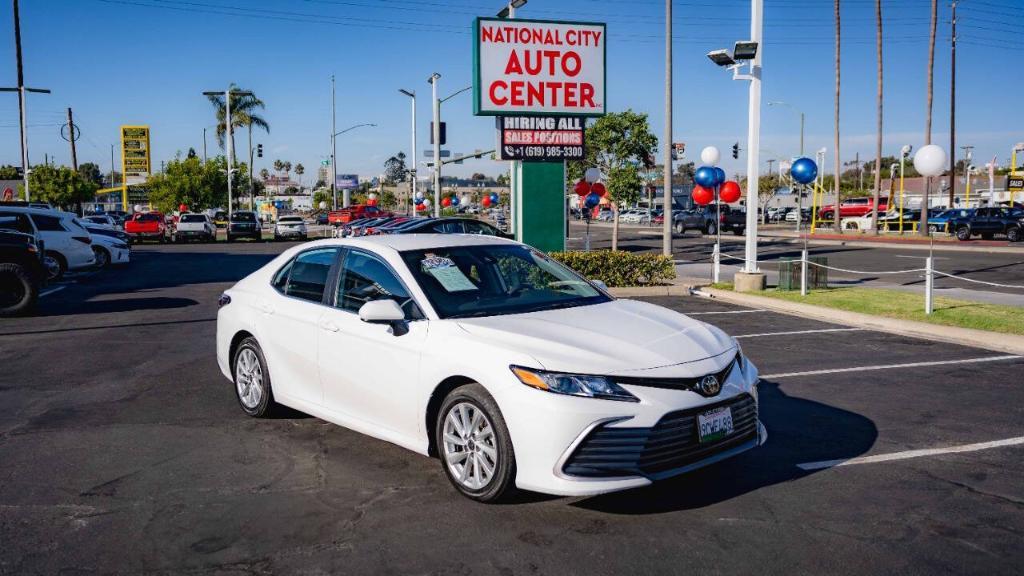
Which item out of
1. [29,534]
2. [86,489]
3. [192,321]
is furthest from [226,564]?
[192,321]

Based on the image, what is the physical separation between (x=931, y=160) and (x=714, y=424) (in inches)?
584

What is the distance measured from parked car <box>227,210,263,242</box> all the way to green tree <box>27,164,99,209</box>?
2830 centimetres

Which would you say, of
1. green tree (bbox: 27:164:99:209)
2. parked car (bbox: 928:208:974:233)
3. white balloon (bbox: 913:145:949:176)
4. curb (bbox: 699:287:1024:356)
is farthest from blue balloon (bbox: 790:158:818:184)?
green tree (bbox: 27:164:99:209)

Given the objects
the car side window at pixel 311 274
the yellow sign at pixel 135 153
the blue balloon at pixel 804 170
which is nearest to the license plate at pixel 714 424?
the car side window at pixel 311 274

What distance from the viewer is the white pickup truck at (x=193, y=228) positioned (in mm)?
42812

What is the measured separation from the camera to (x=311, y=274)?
6453mm

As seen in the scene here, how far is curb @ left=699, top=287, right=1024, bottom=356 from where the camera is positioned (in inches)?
418

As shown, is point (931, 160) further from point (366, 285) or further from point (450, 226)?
point (366, 285)

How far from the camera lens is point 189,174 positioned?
67.0 m

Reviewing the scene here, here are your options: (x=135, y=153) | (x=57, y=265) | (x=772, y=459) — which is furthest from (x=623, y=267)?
(x=135, y=153)

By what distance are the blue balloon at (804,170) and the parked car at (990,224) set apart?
24846 millimetres

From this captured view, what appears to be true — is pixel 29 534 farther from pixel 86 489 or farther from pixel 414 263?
pixel 414 263

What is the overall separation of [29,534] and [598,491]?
3.14 m

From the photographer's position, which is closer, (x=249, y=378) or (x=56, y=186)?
(x=249, y=378)
